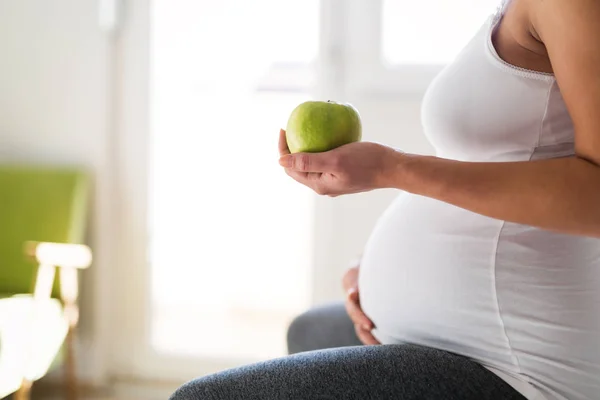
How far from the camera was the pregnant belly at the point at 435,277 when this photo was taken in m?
0.75

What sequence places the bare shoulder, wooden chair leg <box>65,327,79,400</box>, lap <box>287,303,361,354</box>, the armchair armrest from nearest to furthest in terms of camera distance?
the bare shoulder → lap <box>287,303,361,354</box> → the armchair armrest → wooden chair leg <box>65,327,79,400</box>

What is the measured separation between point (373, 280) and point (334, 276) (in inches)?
43.4

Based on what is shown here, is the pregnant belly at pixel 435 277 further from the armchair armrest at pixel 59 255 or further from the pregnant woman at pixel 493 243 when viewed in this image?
the armchair armrest at pixel 59 255

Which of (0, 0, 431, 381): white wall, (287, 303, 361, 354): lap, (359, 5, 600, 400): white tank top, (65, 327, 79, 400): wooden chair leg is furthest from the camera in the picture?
(0, 0, 431, 381): white wall

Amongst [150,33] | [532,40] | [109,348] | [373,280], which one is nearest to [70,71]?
[150,33]

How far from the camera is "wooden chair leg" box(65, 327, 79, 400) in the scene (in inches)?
78.7

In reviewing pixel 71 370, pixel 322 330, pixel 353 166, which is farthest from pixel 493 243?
pixel 71 370

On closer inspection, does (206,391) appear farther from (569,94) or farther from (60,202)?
(60,202)

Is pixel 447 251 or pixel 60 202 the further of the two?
pixel 60 202

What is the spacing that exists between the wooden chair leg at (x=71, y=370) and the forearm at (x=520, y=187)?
1.55m

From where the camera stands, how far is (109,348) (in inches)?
87.4

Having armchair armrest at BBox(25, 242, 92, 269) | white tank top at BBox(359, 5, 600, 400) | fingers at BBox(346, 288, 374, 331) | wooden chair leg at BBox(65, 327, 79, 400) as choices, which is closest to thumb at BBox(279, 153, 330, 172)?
white tank top at BBox(359, 5, 600, 400)

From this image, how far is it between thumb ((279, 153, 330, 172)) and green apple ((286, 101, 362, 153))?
4cm

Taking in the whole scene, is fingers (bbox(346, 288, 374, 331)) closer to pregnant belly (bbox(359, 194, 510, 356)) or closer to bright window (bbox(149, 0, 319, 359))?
pregnant belly (bbox(359, 194, 510, 356))
